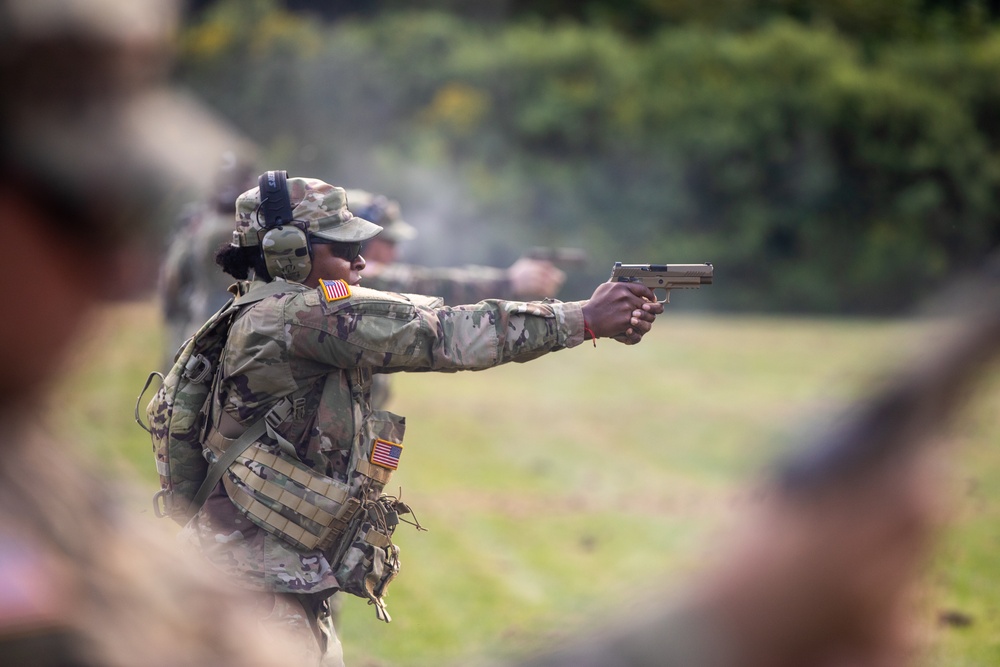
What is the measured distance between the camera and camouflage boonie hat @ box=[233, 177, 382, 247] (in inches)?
173

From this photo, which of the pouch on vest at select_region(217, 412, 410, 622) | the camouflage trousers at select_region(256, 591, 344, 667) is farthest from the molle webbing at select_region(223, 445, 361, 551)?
the camouflage trousers at select_region(256, 591, 344, 667)

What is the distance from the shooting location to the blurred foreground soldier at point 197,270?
8.16 m

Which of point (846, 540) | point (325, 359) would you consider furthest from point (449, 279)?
point (846, 540)

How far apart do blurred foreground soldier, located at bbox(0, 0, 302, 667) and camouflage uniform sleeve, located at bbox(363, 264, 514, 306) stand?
534 cm

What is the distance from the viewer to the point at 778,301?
88.5ft

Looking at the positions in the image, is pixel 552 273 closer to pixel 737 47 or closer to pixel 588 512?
pixel 588 512

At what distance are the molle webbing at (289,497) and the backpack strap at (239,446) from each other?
5 cm

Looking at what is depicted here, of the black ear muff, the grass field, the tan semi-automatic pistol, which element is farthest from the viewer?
the grass field

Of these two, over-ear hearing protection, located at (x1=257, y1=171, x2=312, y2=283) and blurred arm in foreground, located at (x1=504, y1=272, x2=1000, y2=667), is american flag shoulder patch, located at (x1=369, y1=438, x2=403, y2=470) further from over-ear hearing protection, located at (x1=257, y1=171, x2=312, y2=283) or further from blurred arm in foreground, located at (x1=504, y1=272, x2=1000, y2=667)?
blurred arm in foreground, located at (x1=504, y1=272, x2=1000, y2=667)

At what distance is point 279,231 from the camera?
14.3 feet

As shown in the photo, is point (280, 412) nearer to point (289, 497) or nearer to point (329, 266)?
point (289, 497)

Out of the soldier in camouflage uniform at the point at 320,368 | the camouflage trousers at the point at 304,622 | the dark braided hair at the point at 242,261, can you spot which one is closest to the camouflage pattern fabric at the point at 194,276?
the dark braided hair at the point at 242,261

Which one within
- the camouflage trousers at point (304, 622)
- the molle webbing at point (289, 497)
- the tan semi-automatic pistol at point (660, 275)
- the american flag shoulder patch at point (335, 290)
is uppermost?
the tan semi-automatic pistol at point (660, 275)

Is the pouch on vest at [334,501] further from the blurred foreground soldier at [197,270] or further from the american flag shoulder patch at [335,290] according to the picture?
the blurred foreground soldier at [197,270]
